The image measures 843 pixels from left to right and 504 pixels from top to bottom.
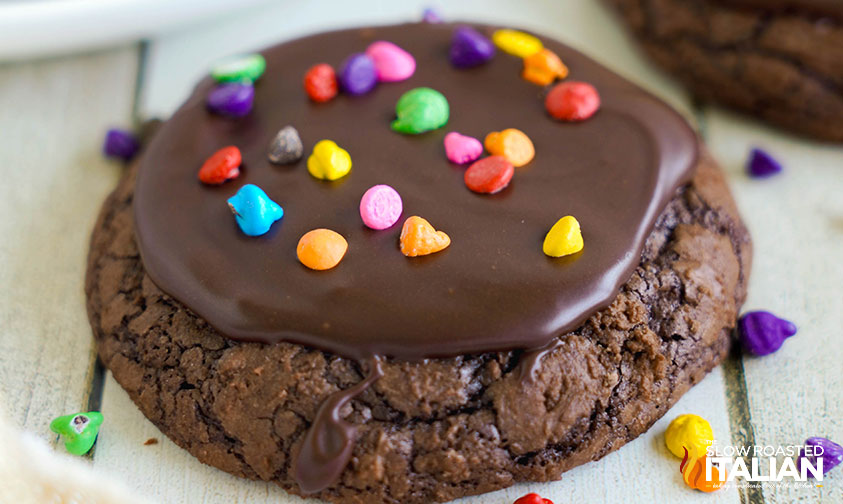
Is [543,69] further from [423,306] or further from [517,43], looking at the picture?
[423,306]

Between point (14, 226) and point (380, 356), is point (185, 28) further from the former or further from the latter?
point (380, 356)

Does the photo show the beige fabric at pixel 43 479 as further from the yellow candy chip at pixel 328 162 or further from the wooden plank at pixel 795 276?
the wooden plank at pixel 795 276

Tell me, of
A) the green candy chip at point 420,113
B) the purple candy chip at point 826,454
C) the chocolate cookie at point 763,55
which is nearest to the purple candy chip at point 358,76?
the green candy chip at point 420,113

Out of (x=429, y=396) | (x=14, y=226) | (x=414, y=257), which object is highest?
(x=414, y=257)

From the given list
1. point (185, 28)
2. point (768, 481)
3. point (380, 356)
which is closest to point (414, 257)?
point (380, 356)

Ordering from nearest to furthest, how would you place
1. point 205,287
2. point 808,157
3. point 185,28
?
point 205,287 → point 808,157 → point 185,28

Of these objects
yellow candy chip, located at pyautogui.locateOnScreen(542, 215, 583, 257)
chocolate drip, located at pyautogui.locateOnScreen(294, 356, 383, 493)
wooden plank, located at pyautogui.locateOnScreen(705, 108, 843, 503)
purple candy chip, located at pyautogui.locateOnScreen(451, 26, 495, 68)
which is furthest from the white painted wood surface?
purple candy chip, located at pyautogui.locateOnScreen(451, 26, 495, 68)

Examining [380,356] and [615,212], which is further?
[615,212]

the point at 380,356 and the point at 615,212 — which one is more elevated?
the point at 615,212

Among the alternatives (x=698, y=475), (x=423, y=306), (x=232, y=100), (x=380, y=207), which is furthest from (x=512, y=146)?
(x=698, y=475)
